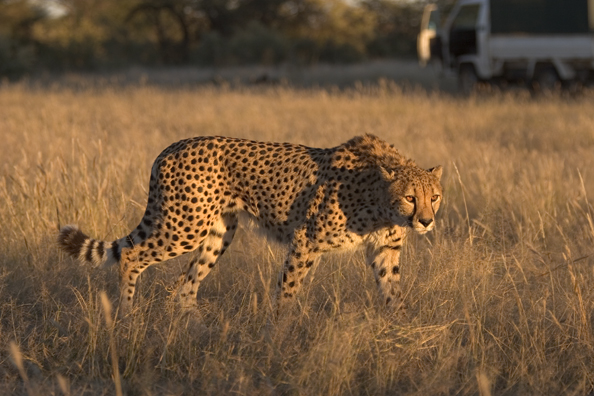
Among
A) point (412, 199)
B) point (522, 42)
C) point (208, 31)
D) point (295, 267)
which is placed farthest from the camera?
point (208, 31)

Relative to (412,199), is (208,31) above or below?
below

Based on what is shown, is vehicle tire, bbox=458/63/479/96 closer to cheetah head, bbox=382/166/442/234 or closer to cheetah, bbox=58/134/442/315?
cheetah, bbox=58/134/442/315

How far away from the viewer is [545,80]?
13.9 m

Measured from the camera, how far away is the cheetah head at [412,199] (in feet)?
10.7

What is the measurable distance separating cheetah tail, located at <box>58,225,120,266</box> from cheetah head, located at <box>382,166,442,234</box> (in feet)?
4.32

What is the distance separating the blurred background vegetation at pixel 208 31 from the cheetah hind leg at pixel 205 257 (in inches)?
814

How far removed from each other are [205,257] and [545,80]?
11.4 m

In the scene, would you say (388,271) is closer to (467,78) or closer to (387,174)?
(387,174)

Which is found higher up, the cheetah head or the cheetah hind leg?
the cheetah head

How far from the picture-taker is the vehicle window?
49.4ft

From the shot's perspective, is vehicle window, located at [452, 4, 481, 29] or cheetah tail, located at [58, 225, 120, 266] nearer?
cheetah tail, located at [58, 225, 120, 266]

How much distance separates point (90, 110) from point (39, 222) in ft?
22.2

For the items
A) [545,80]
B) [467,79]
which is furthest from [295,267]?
[467,79]

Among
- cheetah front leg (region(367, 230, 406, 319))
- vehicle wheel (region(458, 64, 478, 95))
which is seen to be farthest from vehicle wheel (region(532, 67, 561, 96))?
cheetah front leg (region(367, 230, 406, 319))
